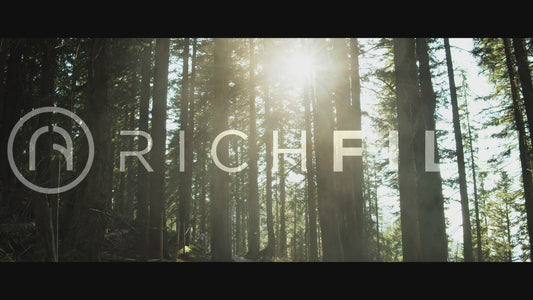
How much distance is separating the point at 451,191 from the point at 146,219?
21.5 metres

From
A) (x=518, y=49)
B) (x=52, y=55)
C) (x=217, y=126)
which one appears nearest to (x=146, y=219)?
(x=217, y=126)

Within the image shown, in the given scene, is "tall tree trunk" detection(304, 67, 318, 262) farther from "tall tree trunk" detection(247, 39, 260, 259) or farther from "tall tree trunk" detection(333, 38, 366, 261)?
"tall tree trunk" detection(333, 38, 366, 261)

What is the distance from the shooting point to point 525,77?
14.1 m

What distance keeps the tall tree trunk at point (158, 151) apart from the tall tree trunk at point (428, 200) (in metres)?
8.22

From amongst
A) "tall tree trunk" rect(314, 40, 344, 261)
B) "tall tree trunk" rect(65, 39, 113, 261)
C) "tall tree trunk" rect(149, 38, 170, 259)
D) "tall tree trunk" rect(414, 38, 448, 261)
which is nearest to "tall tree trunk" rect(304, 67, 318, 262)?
Answer: "tall tree trunk" rect(149, 38, 170, 259)

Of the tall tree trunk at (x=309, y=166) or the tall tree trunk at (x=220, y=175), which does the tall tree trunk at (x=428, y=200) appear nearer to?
the tall tree trunk at (x=220, y=175)

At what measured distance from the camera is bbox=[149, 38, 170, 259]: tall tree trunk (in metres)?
12.6

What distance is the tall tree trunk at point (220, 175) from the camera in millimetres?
12117

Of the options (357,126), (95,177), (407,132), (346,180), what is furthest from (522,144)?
(95,177)

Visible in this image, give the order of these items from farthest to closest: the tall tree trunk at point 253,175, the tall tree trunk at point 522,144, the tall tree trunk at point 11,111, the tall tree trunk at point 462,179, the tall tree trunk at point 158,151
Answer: the tall tree trunk at point 253,175 → the tall tree trunk at point 462,179 → the tall tree trunk at point 522,144 → the tall tree trunk at point 158,151 → the tall tree trunk at point 11,111

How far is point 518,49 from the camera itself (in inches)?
566

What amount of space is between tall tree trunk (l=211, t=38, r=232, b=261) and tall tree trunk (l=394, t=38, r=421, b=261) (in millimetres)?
5570

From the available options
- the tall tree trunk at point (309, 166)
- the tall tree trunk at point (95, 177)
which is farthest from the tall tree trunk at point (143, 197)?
the tall tree trunk at point (309, 166)
